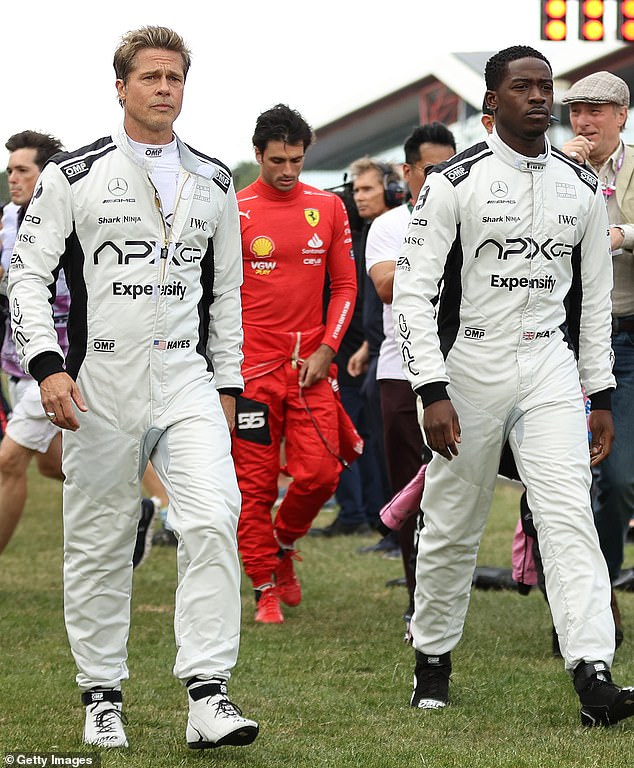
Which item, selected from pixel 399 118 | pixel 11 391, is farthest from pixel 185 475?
pixel 399 118

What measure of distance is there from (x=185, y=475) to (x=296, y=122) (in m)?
3.37

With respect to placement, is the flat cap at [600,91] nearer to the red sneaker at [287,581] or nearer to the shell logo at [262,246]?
the shell logo at [262,246]

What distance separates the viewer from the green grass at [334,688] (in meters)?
4.85

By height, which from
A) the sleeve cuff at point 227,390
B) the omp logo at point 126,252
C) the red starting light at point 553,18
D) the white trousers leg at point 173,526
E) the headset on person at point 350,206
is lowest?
the white trousers leg at point 173,526

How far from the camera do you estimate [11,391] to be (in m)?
8.47

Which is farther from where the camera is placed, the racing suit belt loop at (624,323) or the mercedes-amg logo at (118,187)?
the racing suit belt loop at (624,323)

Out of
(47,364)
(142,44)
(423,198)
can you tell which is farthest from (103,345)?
(423,198)

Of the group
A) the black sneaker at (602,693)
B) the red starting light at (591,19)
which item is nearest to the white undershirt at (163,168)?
the black sneaker at (602,693)

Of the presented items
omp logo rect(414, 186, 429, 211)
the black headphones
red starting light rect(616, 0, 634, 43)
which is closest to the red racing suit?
the black headphones

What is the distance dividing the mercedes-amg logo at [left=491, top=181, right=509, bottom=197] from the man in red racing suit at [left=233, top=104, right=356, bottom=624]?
256 cm
